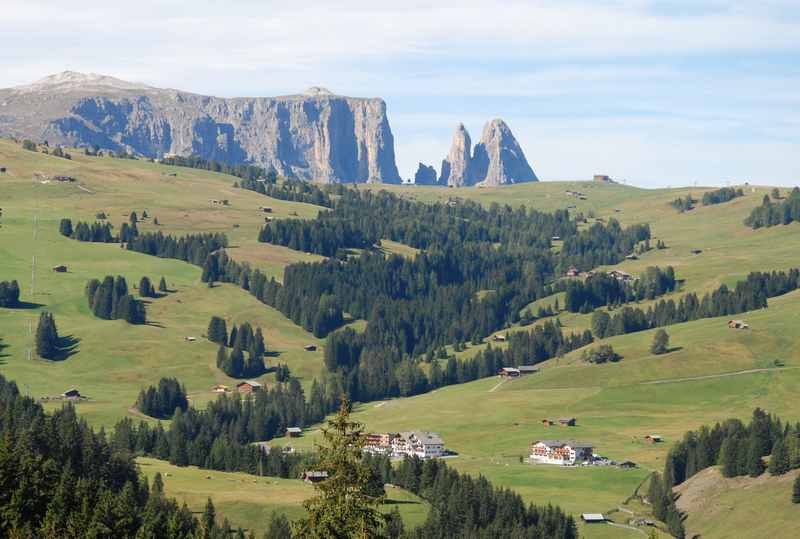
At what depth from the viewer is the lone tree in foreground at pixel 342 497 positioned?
57.7m

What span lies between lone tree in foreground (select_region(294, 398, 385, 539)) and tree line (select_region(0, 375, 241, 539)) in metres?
28.3

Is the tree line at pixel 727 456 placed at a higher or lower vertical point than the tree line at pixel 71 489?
lower

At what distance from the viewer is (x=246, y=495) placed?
156 m

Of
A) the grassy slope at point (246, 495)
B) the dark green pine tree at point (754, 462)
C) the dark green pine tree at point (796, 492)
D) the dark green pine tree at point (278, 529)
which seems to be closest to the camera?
the dark green pine tree at point (278, 529)

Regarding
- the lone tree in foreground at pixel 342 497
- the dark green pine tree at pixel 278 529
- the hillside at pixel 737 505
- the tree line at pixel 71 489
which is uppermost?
the lone tree in foreground at pixel 342 497

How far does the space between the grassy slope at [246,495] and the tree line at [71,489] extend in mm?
5008

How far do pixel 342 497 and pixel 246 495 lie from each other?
330ft

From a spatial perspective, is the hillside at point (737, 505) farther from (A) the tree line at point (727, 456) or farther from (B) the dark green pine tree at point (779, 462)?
(A) the tree line at point (727, 456)

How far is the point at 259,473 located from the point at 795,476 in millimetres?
72813

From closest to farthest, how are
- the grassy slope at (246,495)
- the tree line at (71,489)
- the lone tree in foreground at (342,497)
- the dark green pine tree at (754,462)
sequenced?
1. the lone tree in foreground at (342,497)
2. the tree line at (71,489)
3. the grassy slope at (246,495)
4. the dark green pine tree at (754,462)

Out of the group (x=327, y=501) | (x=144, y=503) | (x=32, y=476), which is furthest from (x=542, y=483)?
(x=327, y=501)

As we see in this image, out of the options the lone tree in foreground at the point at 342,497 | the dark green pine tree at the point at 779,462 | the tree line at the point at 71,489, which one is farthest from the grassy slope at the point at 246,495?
the lone tree in foreground at the point at 342,497

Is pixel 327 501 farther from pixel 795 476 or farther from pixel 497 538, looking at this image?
pixel 795 476

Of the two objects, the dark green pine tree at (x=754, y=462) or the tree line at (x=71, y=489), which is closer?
the tree line at (x=71, y=489)
